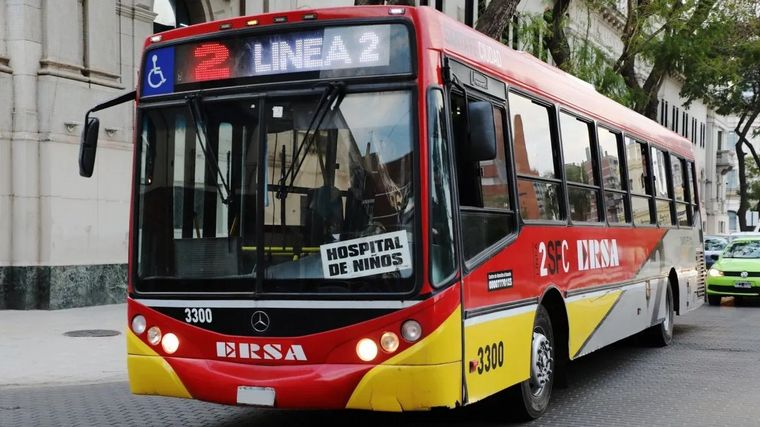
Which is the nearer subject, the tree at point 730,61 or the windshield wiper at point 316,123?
the windshield wiper at point 316,123

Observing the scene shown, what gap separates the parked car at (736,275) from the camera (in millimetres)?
20719

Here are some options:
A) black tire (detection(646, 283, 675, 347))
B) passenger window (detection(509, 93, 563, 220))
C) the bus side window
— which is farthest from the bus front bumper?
black tire (detection(646, 283, 675, 347))

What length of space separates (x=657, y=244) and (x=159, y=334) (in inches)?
302

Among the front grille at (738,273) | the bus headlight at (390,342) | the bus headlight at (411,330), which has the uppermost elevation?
the bus headlight at (411,330)

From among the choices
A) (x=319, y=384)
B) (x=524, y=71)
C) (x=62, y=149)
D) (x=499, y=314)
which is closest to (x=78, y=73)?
(x=62, y=149)

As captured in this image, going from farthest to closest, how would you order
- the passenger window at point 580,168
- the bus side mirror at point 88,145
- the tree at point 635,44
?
the tree at point 635,44, the passenger window at point 580,168, the bus side mirror at point 88,145

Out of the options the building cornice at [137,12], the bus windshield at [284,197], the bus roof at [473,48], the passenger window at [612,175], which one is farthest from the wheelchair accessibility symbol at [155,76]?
the building cornice at [137,12]

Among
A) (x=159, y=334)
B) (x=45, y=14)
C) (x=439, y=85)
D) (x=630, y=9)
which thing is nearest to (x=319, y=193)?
(x=439, y=85)

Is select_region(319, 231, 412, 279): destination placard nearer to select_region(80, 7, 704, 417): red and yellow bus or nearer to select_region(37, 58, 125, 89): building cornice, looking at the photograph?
select_region(80, 7, 704, 417): red and yellow bus

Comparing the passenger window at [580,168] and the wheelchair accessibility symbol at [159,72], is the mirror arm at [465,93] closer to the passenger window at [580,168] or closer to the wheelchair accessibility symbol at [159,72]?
the wheelchair accessibility symbol at [159,72]

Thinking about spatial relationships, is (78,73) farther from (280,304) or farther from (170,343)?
(280,304)

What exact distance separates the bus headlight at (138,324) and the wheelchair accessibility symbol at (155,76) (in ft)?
5.55

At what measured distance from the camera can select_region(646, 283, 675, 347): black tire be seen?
510 inches

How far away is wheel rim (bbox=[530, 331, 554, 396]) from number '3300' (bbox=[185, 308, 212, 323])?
2759 mm
